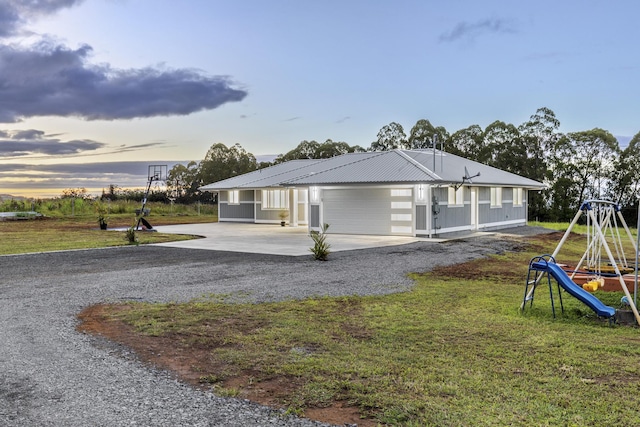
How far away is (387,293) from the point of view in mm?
8664

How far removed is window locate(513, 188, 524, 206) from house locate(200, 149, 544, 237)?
804 mm

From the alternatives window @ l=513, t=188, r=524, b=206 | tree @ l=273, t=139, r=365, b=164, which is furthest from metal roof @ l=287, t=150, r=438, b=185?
tree @ l=273, t=139, r=365, b=164

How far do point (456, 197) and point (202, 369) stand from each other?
19.1m

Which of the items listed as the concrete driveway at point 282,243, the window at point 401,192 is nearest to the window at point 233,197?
the concrete driveway at point 282,243

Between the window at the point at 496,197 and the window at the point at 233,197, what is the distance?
569 inches

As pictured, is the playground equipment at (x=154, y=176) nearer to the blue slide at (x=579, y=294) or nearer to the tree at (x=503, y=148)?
the blue slide at (x=579, y=294)

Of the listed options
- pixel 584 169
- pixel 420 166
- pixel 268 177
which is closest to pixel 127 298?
pixel 420 166

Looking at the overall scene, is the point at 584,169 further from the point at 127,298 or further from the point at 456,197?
the point at 127,298

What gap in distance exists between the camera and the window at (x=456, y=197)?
21.9 metres

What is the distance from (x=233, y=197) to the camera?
3167cm

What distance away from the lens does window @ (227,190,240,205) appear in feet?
103

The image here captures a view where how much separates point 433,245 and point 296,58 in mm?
10501

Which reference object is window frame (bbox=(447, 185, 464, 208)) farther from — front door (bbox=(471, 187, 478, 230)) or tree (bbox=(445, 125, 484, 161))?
tree (bbox=(445, 125, 484, 161))

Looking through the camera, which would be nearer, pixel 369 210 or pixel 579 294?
pixel 579 294
